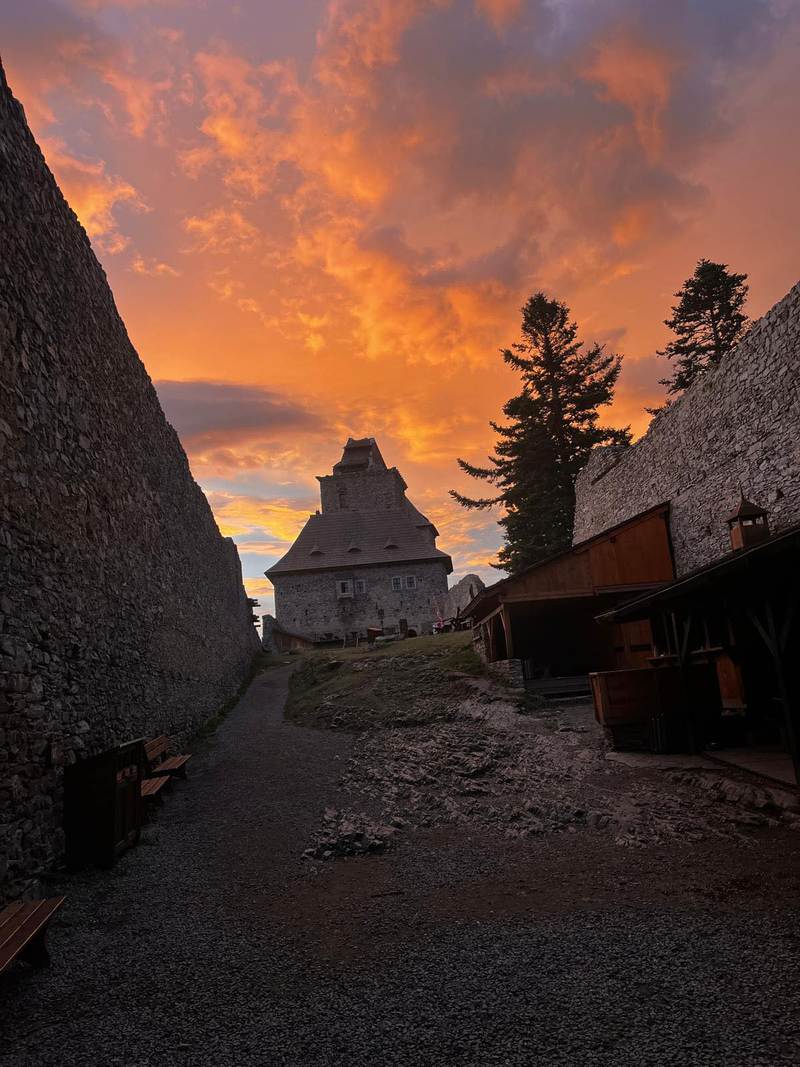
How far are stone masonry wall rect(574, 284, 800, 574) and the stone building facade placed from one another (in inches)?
874

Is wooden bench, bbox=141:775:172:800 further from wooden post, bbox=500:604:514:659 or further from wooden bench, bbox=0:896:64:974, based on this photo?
wooden post, bbox=500:604:514:659

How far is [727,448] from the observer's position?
53.4 feet

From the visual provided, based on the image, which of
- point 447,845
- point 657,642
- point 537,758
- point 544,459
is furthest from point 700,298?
point 447,845

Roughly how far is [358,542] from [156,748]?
35.9 meters

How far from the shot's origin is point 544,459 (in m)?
31.0

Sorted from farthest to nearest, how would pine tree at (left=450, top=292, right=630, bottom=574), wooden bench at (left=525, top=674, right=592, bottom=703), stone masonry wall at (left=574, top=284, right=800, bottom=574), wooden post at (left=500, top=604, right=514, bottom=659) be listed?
pine tree at (left=450, top=292, right=630, bottom=574)
wooden post at (left=500, top=604, right=514, bottom=659)
wooden bench at (left=525, top=674, right=592, bottom=703)
stone masonry wall at (left=574, top=284, right=800, bottom=574)

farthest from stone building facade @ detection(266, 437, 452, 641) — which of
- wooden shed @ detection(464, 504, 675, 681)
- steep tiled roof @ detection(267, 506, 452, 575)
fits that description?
→ wooden shed @ detection(464, 504, 675, 681)

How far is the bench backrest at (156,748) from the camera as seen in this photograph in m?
10.2

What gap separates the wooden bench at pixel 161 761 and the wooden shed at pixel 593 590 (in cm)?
1005

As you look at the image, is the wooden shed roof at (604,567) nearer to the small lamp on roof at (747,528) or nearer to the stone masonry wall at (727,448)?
the stone masonry wall at (727,448)

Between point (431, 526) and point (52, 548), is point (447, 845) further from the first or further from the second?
point (431, 526)

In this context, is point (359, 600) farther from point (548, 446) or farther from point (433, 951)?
point (433, 951)

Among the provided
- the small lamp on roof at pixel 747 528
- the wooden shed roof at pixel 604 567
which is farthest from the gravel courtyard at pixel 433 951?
the wooden shed roof at pixel 604 567

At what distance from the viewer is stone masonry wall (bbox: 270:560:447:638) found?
43188 mm
